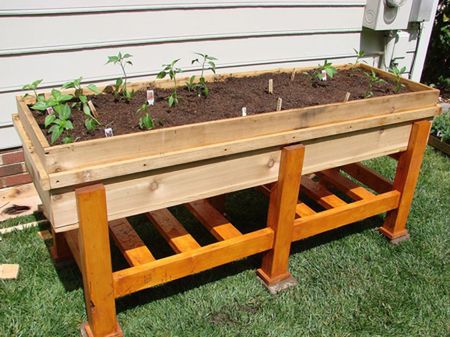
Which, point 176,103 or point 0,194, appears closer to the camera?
point 176,103

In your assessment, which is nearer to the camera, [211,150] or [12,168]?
[211,150]

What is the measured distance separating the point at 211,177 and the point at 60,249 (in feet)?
3.57

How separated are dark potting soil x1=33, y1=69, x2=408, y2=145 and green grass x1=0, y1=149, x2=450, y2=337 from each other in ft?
3.07

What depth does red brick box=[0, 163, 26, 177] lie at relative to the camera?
11.1 ft

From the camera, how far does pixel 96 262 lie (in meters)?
2.02

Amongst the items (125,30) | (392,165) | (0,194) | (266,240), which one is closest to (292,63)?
(392,165)

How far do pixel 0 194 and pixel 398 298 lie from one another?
2.69 metres

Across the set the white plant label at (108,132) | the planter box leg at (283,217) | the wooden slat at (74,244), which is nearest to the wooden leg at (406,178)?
the planter box leg at (283,217)

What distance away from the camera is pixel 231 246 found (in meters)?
2.43

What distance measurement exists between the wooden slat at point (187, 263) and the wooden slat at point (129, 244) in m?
0.10

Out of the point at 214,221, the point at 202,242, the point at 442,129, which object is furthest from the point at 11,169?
the point at 442,129

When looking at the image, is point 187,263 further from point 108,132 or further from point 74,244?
point 108,132

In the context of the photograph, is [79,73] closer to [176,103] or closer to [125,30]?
[125,30]

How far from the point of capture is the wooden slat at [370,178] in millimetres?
3168
